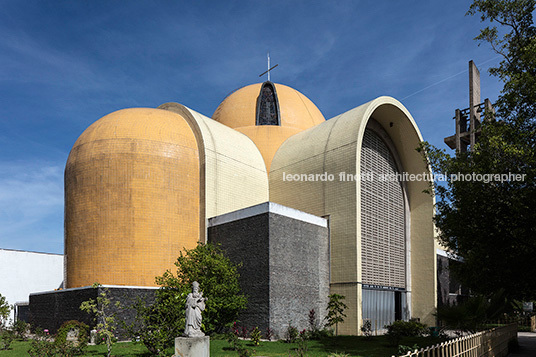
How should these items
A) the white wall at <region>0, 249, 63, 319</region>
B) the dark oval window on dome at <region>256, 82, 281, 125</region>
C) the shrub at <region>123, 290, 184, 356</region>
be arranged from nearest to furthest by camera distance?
the shrub at <region>123, 290, 184, 356</region> → the dark oval window on dome at <region>256, 82, 281, 125</region> → the white wall at <region>0, 249, 63, 319</region>

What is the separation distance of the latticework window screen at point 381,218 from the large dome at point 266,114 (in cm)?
589

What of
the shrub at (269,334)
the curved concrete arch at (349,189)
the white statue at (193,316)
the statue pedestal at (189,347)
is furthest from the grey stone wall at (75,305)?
the curved concrete arch at (349,189)

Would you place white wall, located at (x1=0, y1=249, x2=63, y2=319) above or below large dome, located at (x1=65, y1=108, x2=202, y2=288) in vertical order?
below

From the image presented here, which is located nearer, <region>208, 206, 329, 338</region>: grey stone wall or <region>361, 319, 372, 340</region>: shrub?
<region>208, 206, 329, 338</region>: grey stone wall

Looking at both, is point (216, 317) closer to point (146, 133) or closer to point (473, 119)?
point (146, 133)

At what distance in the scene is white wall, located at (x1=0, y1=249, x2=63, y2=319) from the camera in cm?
3266

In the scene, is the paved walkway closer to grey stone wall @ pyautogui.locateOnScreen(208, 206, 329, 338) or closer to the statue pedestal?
grey stone wall @ pyautogui.locateOnScreen(208, 206, 329, 338)

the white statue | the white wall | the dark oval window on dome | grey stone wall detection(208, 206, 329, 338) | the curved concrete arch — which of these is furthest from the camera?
the white wall

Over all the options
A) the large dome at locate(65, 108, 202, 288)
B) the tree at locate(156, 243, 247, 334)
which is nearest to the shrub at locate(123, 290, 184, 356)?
the tree at locate(156, 243, 247, 334)

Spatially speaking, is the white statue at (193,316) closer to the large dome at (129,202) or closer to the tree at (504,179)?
the tree at (504,179)

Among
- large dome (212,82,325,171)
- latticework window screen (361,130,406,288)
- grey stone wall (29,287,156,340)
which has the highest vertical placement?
large dome (212,82,325,171)

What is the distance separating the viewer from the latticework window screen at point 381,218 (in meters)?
22.1

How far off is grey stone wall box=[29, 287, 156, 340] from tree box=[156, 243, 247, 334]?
4.13 feet

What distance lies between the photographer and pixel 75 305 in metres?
18.3
